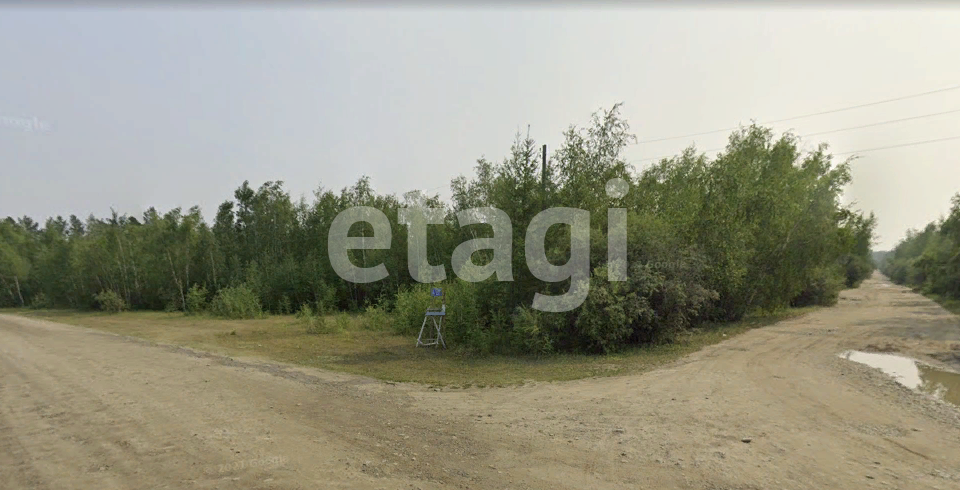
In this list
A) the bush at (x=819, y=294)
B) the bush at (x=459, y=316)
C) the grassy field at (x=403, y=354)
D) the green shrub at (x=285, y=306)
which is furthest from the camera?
the green shrub at (x=285, y=306)

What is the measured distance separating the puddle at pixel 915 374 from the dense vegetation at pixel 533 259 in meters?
3.72

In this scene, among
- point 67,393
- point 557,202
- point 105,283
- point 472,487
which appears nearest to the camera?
point 472,487

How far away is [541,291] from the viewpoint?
13.2 meters

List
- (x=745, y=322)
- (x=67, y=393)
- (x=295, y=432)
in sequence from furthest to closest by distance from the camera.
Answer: (x=745, y=322)
(x=67, y=393)
(x=295, y=432)

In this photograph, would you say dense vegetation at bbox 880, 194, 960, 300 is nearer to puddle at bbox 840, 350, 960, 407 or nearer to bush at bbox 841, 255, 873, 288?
bush at bbox 841, 255, 873, 288

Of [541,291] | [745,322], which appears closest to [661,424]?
[541,291]

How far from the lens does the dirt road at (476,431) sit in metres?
4.64

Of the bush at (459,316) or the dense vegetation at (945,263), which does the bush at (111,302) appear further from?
the dense vegetation at (945,263)

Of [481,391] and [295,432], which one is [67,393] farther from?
[481,391]

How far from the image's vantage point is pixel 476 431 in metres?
6.09

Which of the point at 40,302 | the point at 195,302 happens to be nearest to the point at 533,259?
the point at 195,302

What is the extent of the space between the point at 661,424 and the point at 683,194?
1308cm

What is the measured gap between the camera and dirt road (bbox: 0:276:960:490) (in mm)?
4641

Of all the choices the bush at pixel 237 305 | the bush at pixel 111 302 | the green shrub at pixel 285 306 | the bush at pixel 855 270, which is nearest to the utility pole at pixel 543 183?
the bush at pixel 237 305
